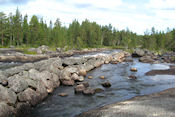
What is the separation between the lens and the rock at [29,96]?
1598 cm

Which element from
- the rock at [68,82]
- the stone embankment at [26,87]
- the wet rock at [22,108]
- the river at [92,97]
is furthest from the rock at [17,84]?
the rock at [68,82]

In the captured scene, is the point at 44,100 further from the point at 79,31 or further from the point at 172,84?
the point at 79,31

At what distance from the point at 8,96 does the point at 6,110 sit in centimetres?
164

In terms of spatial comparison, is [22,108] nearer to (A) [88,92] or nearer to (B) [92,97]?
(B) [92,97]

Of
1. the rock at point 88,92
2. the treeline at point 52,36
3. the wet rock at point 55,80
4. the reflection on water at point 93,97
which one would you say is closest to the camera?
the reflection on water at point 93,97

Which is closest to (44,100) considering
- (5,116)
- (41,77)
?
(41,77)

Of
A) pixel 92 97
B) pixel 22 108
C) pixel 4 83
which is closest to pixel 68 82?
pixel 92 97

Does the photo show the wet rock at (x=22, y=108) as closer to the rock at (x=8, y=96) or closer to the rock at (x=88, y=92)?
the rock at (x=8, y=96)

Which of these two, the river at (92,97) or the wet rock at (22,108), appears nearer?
the wet rock at (22,108)

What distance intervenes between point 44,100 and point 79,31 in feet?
326

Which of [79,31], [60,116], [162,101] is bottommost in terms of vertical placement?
[60,116]

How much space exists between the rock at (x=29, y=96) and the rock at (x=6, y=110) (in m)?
1.85

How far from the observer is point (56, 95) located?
19984 millimetres

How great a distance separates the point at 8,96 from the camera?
48.7 feet
